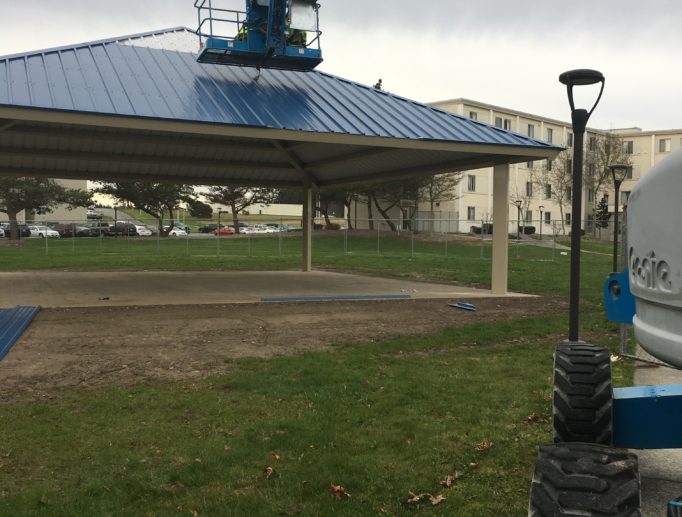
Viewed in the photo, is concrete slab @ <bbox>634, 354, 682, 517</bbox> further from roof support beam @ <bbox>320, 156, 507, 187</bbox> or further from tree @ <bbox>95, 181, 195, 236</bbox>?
tree @ <bbox>95, 181, 195, 236</bbox>

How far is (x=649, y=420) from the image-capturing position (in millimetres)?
3289

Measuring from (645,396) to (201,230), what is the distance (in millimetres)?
70020

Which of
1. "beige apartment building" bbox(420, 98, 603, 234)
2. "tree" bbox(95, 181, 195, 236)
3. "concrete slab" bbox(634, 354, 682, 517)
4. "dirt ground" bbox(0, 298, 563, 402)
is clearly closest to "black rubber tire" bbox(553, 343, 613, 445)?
"concrete slab" bbox(634, 354, 682, 517)

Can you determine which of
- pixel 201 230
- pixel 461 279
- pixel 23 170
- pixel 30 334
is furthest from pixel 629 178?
pixel 30 334

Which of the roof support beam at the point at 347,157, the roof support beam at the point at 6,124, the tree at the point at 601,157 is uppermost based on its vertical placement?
the tree at the point at 601,157

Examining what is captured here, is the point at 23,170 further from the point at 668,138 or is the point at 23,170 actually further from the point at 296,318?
the point at 668,138

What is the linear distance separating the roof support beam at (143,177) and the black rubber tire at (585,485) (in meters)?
21.7

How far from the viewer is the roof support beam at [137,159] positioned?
61.0 ft

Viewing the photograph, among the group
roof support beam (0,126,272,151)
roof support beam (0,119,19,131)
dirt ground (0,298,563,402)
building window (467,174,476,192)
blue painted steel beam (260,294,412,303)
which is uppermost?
building window (467,174,476,192)

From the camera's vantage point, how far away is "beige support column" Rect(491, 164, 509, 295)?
16094mm

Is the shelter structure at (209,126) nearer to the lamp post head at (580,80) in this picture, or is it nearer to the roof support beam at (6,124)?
the roof support beam at (6,124)

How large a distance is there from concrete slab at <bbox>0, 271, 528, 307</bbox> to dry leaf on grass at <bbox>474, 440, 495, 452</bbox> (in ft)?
31.9

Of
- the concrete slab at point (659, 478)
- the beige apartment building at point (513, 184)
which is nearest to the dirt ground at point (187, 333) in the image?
the concrete slab at point (659, 478)

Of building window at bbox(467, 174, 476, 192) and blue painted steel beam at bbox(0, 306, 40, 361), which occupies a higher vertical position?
building window at bbox(467, 174, 476, 192)
